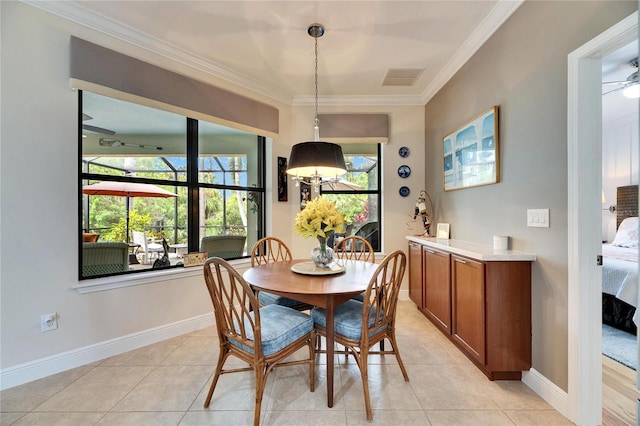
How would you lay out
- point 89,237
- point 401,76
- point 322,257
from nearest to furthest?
point 322,257, point 89,237, point 401,76

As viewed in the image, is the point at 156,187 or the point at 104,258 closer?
the point at 104,258

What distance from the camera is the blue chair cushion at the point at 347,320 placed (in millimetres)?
1656

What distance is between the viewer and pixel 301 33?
2.32 m

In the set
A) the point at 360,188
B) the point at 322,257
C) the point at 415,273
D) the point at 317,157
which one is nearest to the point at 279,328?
the point at 322,257

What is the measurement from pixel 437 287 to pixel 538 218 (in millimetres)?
1123

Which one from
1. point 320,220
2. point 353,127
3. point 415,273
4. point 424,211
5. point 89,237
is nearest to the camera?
point 320,220

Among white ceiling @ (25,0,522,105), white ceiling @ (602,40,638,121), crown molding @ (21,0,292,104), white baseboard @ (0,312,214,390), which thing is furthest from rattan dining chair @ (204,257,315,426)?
white ceiling @ (602,40,638,121)

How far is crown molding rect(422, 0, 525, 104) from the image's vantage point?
198cm

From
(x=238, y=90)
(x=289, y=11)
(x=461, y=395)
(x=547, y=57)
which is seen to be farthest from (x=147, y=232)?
(x=547, y=57)

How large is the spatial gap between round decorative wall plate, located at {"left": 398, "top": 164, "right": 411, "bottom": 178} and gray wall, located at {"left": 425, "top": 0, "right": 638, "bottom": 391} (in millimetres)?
1233

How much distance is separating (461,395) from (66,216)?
320cm

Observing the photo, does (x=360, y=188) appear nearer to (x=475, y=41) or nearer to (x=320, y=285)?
(x=475, y=41)

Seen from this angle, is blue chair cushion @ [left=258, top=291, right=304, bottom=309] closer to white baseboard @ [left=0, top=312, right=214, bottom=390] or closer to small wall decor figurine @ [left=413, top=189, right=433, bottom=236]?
white baseboard @ [left=0, top=312, right=214, bottom=390]

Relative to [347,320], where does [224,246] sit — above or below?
above
